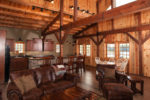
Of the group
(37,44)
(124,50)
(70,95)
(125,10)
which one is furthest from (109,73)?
(37,44)

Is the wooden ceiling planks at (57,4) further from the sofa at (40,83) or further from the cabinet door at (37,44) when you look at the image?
the cabinet door at (37,44)

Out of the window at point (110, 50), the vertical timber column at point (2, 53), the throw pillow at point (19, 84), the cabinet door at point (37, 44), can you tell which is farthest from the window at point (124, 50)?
the vertical timber column at point (2, 53)

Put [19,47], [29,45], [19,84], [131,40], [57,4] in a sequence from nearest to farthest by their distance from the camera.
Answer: [19,84] → [57,4] → [131,40] → [19,47] → [29,45]

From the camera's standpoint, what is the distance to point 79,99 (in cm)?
206

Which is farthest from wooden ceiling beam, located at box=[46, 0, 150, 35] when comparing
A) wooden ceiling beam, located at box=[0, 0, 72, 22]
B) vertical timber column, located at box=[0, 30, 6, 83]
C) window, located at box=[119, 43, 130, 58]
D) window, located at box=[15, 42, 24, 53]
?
window, located at box=[15, 42, 24, 53]

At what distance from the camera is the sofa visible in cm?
215

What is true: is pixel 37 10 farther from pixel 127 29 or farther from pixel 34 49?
pixel 127 29

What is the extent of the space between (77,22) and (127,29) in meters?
3.61

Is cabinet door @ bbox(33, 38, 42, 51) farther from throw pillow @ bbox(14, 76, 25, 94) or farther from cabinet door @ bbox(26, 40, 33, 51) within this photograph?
throw pillow @ bbox(14, 76, 25, 94)

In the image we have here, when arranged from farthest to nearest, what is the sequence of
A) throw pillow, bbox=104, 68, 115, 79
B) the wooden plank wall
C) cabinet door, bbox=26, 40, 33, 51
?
cabinet door, bbox=26, 40, 33, 51 < the wooden plank wall < throw pillow, bbox=104, 68, 115, 79

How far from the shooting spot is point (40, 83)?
9.70ft

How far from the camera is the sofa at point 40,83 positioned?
7.07 ft

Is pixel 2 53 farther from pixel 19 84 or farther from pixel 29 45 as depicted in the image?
pixel 29 45

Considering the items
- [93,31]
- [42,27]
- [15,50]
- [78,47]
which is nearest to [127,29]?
[93,31]
